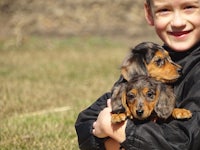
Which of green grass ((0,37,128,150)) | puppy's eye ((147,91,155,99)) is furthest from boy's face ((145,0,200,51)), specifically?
green grass ((0,37,128,150))

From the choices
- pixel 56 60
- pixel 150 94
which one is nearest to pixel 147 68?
pixel 150 94

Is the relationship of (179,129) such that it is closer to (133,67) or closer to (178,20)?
(133,67)

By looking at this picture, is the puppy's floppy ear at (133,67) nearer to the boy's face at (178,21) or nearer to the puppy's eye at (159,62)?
the puppy's eye at (159,62)

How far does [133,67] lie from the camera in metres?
3.50

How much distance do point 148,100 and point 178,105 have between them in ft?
1.01

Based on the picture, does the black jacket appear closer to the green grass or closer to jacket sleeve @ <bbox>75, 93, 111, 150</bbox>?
jacket sleeve @ <bbox>75, 93, 111, 150</bbox>

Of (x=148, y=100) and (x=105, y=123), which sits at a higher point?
(x=148, y=100)

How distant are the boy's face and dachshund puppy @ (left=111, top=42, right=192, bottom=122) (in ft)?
0.97

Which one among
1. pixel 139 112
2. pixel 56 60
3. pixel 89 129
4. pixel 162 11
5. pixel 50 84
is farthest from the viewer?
pixel 56 60

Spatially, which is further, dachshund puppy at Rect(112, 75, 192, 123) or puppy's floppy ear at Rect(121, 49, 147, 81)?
puppy's floppy ear at Rect(121, 49, 147, 81)

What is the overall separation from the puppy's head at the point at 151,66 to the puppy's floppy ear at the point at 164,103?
3.7 inches

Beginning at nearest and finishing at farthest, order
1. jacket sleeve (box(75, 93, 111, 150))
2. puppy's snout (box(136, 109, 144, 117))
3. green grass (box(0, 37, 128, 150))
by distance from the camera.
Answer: puppy's snout (box(136, 109, 144, 117)) → jacket sleeve (box(75, 93, 111, 150)) → green grass (box(0, 37, 128, 150))

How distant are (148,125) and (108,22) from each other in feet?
53.6

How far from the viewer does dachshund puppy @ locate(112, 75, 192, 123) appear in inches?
130
